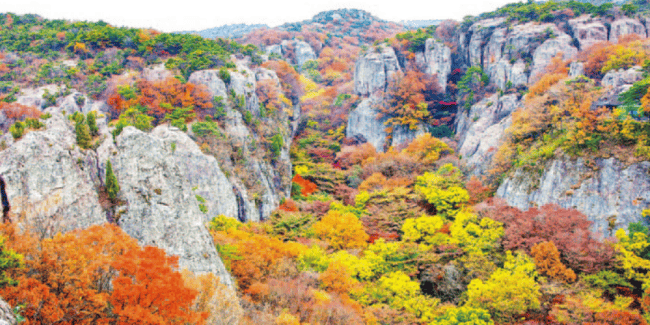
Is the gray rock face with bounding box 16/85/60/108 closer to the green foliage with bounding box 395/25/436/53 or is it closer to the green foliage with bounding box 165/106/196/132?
the green foliage with bounding box 165/106/196/132

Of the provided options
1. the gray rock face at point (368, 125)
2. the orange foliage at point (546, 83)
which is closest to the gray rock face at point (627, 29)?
the orange foliage at point (546, 83)

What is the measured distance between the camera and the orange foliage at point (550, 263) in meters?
19.5

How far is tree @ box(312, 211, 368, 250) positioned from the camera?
27516mm

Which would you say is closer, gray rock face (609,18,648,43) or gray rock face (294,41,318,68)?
gray rock face (609,18,648,43)

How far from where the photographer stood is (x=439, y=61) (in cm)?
5566

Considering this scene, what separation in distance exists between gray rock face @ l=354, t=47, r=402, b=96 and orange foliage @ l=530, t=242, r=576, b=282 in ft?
129

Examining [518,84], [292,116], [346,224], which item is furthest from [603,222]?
[292,116]

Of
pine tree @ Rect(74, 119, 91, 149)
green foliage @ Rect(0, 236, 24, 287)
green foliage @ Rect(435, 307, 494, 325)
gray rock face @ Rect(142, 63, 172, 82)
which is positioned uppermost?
gray rock face @ Rect(142, 63, 172, 82)

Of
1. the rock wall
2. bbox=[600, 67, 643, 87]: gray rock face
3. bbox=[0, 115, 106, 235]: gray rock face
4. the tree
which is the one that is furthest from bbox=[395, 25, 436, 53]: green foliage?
bbox=[0, 115, 106, 235]: gray rock face

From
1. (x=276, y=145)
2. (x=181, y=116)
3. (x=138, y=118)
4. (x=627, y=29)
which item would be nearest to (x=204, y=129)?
(x=181, y=116)

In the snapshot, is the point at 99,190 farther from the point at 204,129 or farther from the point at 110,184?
the point at 204,129

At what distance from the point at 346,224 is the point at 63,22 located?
58.1m

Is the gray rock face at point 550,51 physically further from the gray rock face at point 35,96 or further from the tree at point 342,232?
the gray rock face at point 35,96

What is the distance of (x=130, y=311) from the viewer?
35.3 feet
